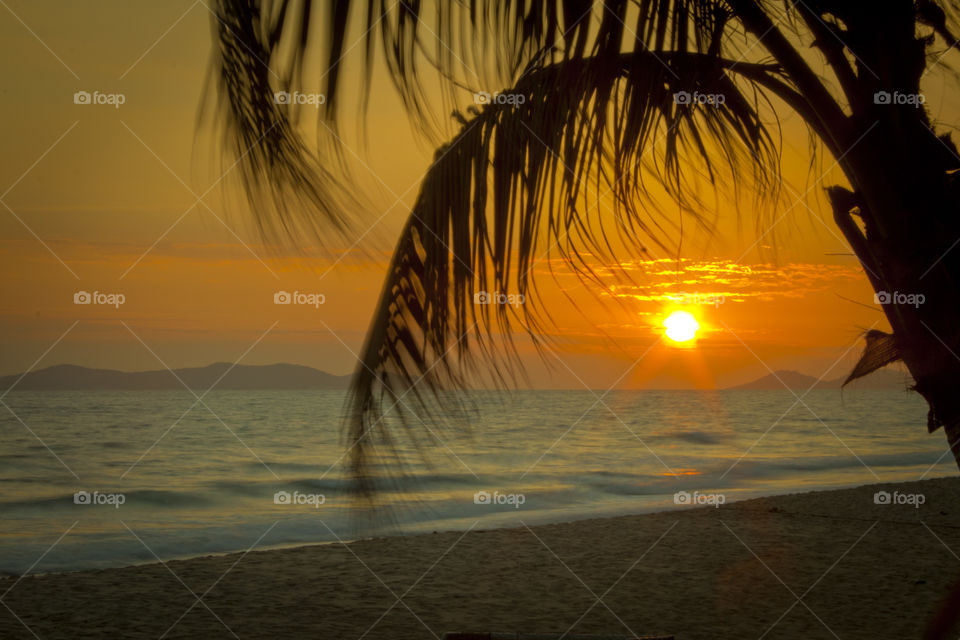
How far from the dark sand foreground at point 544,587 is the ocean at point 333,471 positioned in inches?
37.0

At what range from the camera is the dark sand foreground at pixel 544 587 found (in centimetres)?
586

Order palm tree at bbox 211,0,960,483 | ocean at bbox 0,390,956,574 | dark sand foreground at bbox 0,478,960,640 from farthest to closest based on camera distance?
ocean at bbox 0,390,956,574
dark sand foreground at bbox 0,478,960,640
palm tree at bbox 211,0,960,483

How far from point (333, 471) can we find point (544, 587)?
604 inches

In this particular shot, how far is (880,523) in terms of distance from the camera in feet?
33.3

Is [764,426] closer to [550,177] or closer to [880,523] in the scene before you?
[880,523]

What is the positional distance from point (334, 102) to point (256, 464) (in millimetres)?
22945

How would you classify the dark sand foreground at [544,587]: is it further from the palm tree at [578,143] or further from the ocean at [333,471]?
the palm tree at [578,143]

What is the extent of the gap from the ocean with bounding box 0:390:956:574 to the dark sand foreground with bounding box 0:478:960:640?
94cm

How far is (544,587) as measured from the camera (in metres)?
6.99

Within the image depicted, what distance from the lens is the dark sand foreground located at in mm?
5863

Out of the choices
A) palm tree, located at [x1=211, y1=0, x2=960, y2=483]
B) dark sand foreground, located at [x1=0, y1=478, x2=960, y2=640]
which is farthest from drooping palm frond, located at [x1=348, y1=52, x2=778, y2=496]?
dark sand foreground, located at [x1=0, y1=478, x2=960, y2=640]

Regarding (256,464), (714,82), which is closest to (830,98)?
(714,82)

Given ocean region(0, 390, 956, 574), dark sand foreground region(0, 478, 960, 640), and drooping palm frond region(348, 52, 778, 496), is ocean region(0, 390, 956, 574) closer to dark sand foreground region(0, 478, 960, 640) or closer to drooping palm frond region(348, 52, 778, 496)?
drooping palm frond region(348, 52, 778, 496)

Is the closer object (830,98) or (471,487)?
(830,98)
